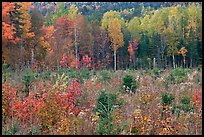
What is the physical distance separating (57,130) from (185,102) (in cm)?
353

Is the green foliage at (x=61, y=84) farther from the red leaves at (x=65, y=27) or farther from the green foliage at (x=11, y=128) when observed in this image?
the red leaves at (x=65, y=27)

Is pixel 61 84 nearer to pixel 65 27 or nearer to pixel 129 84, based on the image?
pixel 129 84

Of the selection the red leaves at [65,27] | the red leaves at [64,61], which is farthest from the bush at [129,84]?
the red leaves at [65,27]

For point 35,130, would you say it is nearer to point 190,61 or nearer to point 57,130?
point 57,130

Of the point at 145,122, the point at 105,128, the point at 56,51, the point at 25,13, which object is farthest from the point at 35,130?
the point at 56,51

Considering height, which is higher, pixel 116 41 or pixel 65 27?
pixel 65 27

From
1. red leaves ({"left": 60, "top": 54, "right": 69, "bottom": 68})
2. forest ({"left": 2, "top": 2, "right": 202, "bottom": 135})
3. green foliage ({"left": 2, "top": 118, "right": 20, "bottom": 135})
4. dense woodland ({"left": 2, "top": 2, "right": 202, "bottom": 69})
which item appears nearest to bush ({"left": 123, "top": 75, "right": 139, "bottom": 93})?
forest ({"left": 2, "top": 2, "right": 202, "bottom": 135})

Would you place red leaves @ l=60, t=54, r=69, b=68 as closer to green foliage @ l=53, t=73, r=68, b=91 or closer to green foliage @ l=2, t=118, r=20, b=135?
green foliage @ l=53, t=73, r=68, b=91

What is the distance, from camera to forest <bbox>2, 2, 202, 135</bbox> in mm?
5918

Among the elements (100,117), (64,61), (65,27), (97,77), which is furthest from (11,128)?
(65,27)

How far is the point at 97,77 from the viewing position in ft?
44.6

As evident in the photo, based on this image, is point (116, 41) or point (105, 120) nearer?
point (105, 120)

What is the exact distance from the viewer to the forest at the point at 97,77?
19.4 feet

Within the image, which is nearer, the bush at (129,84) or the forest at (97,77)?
the forest at (97,77)
